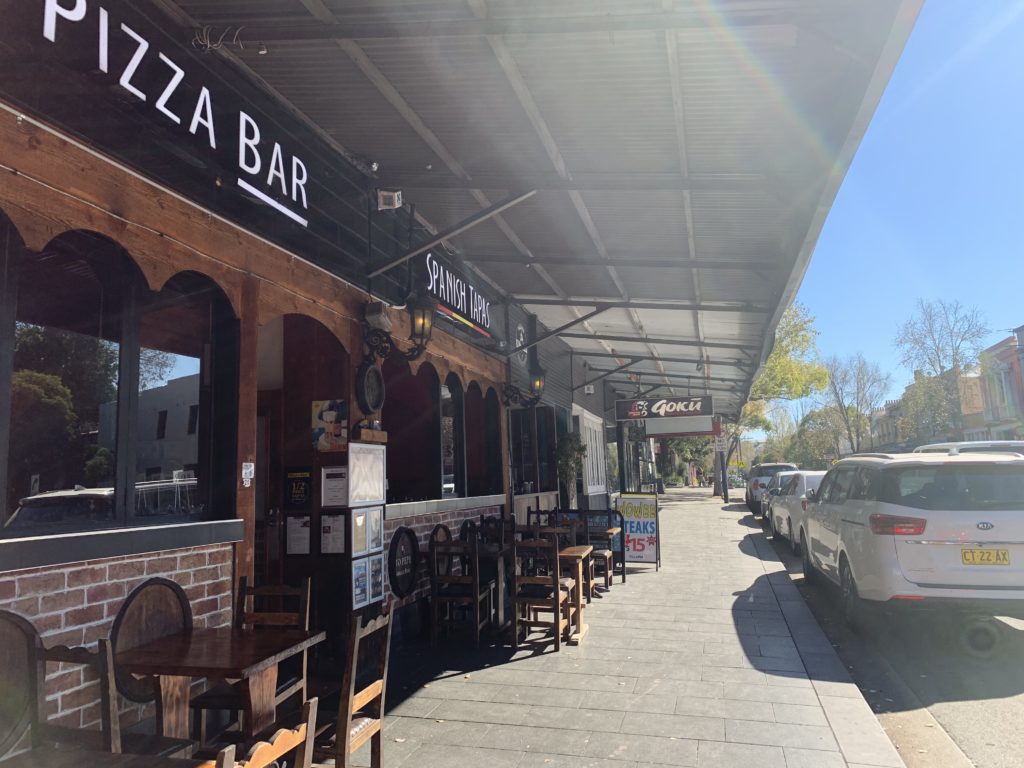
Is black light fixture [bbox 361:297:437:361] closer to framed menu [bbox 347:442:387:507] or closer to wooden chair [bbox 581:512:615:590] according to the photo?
framed menu [bbox 347:442:387:507]

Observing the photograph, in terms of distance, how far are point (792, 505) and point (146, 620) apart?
37.2ft

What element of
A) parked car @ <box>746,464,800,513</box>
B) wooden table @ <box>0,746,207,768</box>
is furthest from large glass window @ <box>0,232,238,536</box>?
parked car @ <box>746,464,800,513</box>

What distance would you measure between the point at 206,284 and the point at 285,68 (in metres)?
1.64

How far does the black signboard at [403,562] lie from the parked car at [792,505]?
24.2 feet

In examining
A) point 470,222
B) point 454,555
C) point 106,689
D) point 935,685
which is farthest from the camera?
point 454,555

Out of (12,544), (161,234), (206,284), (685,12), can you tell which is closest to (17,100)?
(161,234)

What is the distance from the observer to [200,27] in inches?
165

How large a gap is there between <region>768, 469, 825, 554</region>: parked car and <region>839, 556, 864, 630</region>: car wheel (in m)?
4.58

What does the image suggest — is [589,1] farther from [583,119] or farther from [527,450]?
[527,450]

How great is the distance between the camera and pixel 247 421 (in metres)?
4.42

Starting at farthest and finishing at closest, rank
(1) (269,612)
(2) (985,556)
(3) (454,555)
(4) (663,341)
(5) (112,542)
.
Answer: (4) (663,341) → (3) (454,555) → (2) (985,556) → (1) (269,612) → (5) (112,542)

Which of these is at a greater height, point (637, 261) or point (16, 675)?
point (637, 261)

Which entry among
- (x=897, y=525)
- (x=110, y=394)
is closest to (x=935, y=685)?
(x=897, y=525)

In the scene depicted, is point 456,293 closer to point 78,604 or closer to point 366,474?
point 366,474
